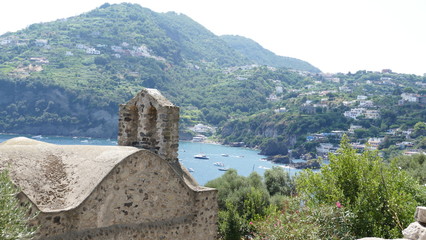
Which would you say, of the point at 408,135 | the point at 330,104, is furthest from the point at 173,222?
the point at 330,104

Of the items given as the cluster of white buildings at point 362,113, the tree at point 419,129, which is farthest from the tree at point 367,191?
the cluster of white buildings at point 362,113

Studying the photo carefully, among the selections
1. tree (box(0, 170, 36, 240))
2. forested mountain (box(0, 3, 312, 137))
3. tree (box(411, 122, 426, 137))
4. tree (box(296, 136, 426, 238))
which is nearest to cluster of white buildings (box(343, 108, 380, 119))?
tree (box(411, 122, 426, 137))

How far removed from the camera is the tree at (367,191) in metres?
7.70

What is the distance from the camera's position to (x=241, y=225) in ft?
57.3

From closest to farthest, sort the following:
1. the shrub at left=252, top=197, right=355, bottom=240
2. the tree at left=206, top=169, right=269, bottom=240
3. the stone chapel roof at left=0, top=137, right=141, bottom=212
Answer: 1. the stone chapel roof at left=0, top=137, right=141, bottom=212
2. the shrub at left=252, top=197, right=355, bottom=240
3. the tree at left=206, top=169, right=269, bottom=240

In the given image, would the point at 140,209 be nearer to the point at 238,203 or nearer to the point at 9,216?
the point at 9,216

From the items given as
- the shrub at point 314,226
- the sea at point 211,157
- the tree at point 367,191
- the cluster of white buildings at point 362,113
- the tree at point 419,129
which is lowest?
the sea at point 211,157

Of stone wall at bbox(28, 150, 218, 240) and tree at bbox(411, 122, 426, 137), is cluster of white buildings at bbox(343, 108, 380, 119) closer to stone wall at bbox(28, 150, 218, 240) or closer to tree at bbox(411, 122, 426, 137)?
tree at bbox(411, 122, 426, 137)

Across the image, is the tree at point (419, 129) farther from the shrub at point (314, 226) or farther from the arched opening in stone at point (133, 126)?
the shrub at point (314, 226)

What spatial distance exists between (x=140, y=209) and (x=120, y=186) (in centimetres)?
71

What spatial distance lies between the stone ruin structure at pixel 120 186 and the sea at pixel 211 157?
6990cm

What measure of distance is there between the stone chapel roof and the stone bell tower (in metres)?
1.37

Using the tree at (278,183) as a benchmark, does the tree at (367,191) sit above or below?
above

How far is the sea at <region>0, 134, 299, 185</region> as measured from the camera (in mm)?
90562
